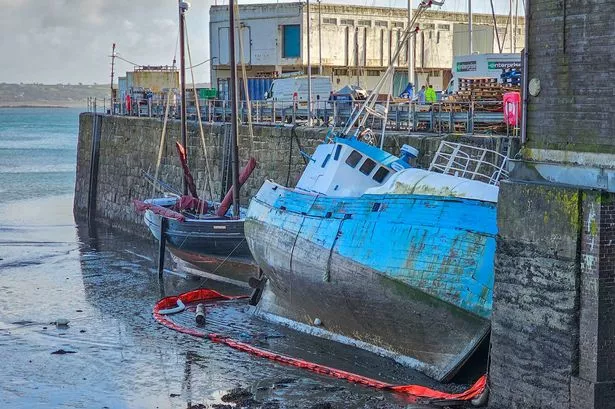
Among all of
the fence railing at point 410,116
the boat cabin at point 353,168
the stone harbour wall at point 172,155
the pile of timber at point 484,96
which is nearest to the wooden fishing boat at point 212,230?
the stone harbour wall at point 172,155

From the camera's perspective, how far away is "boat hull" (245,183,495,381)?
17125mm

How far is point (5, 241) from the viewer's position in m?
36.7

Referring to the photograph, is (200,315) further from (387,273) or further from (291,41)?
(291,41)

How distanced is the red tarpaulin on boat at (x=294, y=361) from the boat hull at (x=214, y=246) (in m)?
1.81

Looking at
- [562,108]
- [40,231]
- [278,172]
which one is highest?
[562,108]

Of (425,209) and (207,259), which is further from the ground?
(425,209)

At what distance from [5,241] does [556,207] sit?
1020 inches

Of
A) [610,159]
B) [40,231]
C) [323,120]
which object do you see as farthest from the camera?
[40,231]

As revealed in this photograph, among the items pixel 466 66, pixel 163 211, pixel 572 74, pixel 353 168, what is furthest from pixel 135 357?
pixel 466 66

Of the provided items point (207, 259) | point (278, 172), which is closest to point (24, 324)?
point (207, 259)

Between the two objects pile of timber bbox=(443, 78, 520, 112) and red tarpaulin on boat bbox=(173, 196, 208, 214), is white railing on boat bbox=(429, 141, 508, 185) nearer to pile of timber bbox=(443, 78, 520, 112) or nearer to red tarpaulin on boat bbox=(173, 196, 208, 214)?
pile of timber bbox=(443, 78, 520, 112)

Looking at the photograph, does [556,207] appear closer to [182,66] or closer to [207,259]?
[207,259]

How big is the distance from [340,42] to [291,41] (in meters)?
2.59

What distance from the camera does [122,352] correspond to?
20.6 metres
